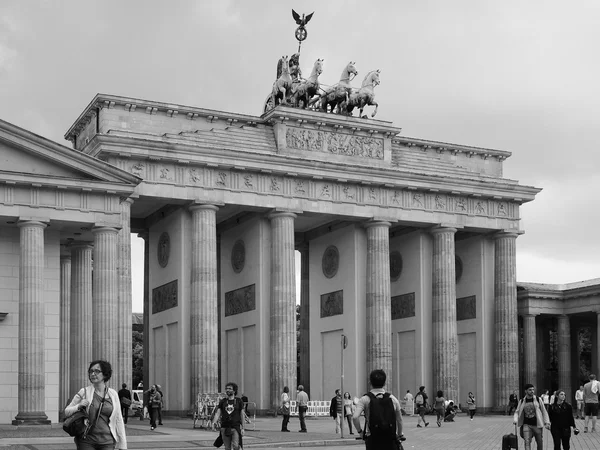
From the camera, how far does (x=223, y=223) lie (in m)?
61.3

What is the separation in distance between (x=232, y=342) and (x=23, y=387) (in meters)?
22.3

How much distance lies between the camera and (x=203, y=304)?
2105 inches

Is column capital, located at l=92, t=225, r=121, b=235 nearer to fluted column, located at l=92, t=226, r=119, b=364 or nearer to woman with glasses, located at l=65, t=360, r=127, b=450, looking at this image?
fluted column, located at l=92, t=226, r=119, b=364

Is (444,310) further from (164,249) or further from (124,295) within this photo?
(124,295)

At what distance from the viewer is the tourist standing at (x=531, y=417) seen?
824 inches

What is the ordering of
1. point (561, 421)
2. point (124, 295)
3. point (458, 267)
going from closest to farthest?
1. point (561, 421)
2. point (124, 295)
3. point (458, 267)

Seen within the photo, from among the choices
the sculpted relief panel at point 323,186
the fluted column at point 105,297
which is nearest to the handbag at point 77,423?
the fluted column at point 105,297

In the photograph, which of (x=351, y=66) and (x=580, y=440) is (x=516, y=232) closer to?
(x=351, y=66)

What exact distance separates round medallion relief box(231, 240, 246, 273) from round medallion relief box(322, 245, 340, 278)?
6.03 m

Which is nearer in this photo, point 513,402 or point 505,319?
point 513,402

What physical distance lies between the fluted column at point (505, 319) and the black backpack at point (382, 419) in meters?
49.3

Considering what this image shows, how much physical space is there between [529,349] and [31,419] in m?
37.3

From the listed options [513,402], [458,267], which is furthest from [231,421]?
[458,267]

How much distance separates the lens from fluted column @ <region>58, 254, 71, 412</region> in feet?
151
